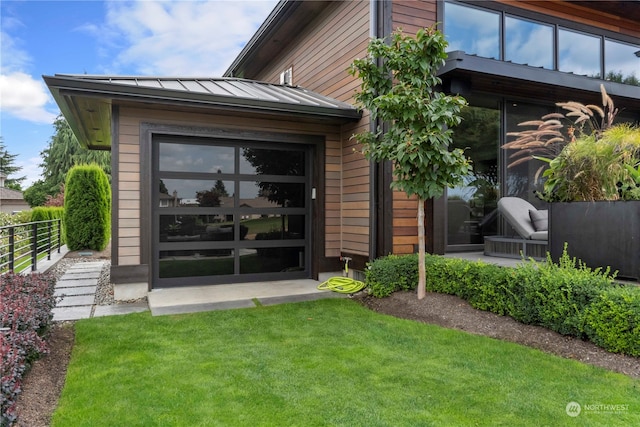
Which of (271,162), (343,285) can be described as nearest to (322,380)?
(343,285)

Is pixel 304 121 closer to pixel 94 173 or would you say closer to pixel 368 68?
pixel 368 68

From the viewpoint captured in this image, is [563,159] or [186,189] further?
[186,189]

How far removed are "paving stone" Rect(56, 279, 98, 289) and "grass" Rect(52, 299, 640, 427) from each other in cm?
262

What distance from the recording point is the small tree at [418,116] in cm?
435

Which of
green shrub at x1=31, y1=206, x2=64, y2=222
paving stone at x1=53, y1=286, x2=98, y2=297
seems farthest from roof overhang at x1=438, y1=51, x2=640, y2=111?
green shrub at x1=31, y1=206, x2=64, y2=222

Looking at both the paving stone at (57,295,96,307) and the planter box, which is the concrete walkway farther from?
the planter box

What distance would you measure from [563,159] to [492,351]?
2379mm

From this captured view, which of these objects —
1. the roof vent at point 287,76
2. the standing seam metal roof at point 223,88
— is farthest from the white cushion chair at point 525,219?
the roof vent at point 287,76

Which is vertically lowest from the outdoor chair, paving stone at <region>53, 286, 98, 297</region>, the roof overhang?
paving stone at <region>53, 286, 98, 297</region>

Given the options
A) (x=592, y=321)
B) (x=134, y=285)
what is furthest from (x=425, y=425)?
(x=134, y=285)

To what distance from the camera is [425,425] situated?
2174mm

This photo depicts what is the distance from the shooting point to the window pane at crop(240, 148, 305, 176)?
6238 millimetres

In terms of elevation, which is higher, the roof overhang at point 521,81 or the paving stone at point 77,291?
the roof overhang at point 521,81

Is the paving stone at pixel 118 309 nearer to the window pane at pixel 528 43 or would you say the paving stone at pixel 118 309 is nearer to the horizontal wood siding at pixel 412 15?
the horizontal wood siding at pixel 412 15
